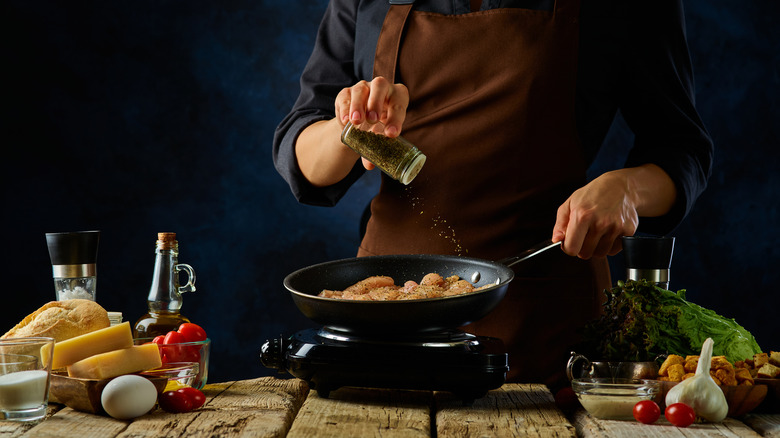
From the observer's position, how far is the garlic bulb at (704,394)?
1082 mm

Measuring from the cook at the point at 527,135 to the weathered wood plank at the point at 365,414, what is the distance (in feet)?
1.63

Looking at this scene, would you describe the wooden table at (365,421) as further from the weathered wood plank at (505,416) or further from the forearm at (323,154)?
the forearm at (323,154)

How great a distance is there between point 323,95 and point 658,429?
1.20 m

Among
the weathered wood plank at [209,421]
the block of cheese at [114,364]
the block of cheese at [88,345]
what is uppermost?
the block of cheese at [88,345]

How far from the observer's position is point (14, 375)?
1.09 metres

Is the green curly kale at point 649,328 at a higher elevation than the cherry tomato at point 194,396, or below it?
higher

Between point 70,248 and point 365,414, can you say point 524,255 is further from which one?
point 70,248

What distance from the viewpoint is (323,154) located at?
1.81 metres

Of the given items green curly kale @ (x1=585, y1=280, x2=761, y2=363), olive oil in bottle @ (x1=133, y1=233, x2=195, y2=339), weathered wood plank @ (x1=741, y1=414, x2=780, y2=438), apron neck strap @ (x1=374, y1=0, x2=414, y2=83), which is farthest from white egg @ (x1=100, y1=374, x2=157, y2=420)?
apron neck strap @ (x1=374, y1=0, x2=414, y2=83)

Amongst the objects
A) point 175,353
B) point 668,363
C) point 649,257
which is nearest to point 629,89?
point 649,257

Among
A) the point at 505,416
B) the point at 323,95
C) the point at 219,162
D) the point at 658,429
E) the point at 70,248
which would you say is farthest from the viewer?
the point at 219,162

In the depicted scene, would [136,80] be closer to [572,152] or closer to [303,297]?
[572,152]

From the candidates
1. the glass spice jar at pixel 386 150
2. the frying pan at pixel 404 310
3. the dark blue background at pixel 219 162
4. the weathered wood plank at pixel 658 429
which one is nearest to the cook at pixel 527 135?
the glass spice jar at pixel 386 150

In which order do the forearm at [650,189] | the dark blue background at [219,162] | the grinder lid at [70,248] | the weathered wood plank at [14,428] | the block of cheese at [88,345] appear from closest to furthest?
the weathered wood plank at [14,428], the block of cheese at [88,345], the grinder lid at [70,248], the forearm at [650,189], the dark blue background at [219,162]
